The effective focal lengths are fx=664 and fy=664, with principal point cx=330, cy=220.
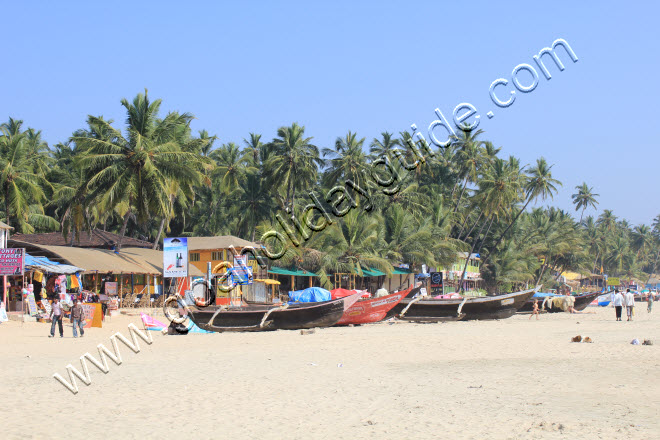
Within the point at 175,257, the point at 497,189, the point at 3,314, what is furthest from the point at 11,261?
the point at 497,189

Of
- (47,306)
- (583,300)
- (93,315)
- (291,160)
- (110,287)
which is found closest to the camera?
(93,315)

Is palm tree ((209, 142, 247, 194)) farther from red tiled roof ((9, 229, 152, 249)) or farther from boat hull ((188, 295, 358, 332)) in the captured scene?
boat hull ((188, 295, 358, 332))

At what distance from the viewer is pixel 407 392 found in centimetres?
1139

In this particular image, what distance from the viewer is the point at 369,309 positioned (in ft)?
89.1

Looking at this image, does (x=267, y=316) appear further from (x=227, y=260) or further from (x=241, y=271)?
(x=227, y=260)

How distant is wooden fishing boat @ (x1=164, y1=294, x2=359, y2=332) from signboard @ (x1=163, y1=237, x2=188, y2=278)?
480cm

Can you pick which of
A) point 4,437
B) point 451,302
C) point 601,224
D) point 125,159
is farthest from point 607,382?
point 601,224

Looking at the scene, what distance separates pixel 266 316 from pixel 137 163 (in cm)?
1636

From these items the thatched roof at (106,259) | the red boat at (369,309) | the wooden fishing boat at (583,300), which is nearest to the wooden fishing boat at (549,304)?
the wooden fishing boat at (583,300)

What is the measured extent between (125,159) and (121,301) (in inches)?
308

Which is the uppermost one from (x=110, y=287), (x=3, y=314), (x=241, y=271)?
(x=241, y=271)

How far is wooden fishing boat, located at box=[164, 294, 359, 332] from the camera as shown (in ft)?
77.4

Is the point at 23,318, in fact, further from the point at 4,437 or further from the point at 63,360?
the point at 4,437

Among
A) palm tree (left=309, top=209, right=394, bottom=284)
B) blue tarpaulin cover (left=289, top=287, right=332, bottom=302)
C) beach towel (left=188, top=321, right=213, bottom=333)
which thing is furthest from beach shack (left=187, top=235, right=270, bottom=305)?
beach towel (left=188, top=321, right=213, bottom=333)
